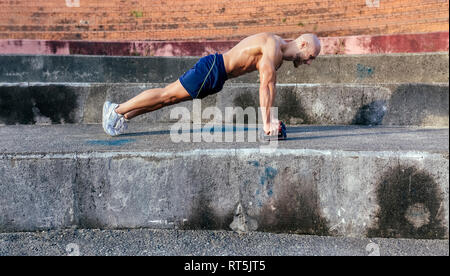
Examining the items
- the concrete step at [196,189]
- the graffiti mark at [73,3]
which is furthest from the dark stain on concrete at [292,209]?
the graffiti mark at [73,3]

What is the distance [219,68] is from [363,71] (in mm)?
2059

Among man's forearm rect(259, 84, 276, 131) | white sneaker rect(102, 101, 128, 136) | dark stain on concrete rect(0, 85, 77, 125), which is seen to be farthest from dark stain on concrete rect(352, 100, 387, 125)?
dark stain on concrete rect(0, 85, 77, 125)

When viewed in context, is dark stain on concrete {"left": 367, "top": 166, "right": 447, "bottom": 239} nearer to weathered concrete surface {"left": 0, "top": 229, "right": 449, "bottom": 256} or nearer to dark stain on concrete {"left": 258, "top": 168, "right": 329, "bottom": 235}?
weathered concrete surface {"left": 0, "top": 229, "right": 449, "bottom": 256}

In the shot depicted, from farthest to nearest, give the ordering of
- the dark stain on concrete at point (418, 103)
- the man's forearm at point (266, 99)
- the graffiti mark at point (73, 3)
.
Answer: the graffiti mark at point (73, 3) → the dark stain on concrete at point (418, 103) → the man's forearm at point (266, 99)

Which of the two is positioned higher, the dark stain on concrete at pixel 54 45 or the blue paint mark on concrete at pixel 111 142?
the dark stain on concrete at pixel 54 45

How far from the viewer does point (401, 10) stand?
17.0ft

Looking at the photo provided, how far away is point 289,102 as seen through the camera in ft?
12.1

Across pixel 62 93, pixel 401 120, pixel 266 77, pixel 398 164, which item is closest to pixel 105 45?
pixel 62 93

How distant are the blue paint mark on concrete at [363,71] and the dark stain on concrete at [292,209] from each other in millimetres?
2507

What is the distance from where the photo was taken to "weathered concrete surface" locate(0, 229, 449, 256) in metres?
1.97

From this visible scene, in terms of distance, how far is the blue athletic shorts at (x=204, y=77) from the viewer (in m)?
2.90

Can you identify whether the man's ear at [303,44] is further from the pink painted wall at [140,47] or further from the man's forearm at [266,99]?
the pink painted wall at [140,47]

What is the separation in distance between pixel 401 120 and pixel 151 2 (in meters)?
4.49

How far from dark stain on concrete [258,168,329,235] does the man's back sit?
1019 millimetres
